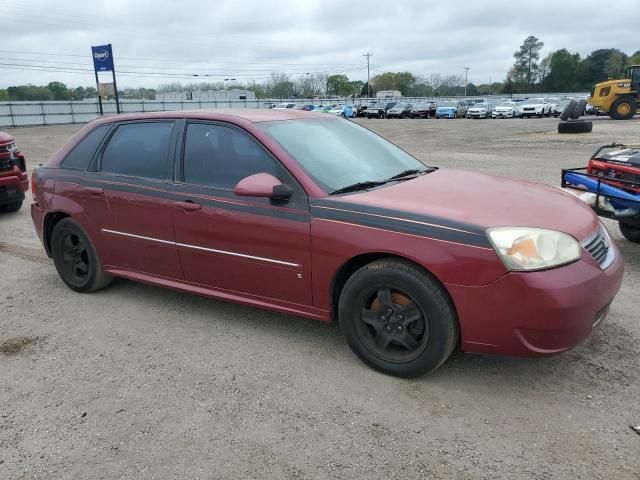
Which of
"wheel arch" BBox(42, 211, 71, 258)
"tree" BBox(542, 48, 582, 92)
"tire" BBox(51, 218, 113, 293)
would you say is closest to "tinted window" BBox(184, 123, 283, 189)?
"tire" BBox(51, 218, 113, 293)

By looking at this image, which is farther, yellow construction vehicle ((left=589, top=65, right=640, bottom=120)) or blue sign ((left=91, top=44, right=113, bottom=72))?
yellow construction vehicle ((left=589, top=65, right=640, bottom=120))

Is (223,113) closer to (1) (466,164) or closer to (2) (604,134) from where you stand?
(1) (466,164)

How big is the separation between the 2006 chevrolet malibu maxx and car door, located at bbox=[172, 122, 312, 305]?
1cm

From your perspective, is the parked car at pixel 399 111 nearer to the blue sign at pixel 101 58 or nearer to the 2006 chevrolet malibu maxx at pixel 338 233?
the blue sign at pixel 101 58

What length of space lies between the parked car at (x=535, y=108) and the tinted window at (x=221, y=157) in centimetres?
4457

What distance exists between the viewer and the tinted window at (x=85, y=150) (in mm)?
4816

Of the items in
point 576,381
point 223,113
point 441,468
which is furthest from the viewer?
point 223,113

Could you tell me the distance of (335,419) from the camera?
2977 millimetres

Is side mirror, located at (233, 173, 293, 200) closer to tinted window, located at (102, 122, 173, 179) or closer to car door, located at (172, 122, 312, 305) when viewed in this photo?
car door, located at (172, 122, 312, 305)

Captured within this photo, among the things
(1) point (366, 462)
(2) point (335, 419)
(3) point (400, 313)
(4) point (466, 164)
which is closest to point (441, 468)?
(1) point (366, 462)

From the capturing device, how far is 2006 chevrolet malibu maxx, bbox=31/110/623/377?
2.98 m

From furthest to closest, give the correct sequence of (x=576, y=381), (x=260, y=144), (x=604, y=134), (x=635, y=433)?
(x=604, y=134)
(x=260, y=144)
(x=576, y=381)
(x=635, y=433)

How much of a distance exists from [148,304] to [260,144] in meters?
1.89

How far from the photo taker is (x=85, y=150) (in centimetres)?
488
